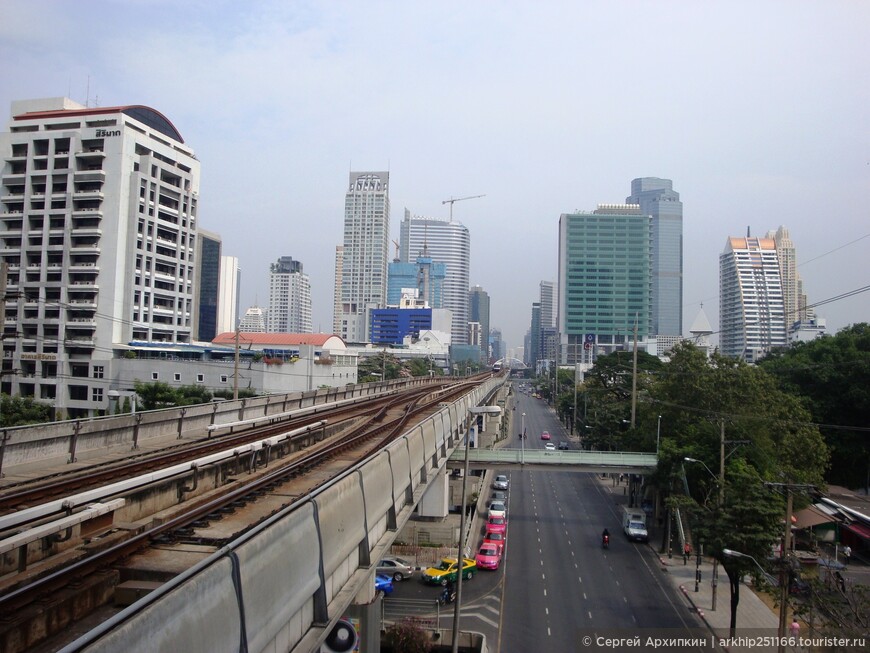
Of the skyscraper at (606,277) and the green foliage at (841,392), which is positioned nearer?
the green foliage at (841,392)

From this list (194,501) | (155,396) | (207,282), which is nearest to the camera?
(194,501)

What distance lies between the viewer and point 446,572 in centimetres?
2827

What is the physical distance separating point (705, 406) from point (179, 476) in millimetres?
34987

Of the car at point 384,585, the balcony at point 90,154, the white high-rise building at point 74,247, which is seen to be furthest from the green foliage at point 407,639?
the balcony at point 90,154

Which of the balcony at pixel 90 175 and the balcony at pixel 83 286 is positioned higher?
the balcony at pixel 90 175

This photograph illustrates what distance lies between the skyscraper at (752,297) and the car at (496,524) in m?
160

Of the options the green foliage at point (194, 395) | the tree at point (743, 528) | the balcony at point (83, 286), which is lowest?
the tree at point (743, 528)

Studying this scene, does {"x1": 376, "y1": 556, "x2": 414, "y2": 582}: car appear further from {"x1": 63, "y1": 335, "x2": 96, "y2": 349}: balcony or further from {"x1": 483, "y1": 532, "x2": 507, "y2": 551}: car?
{"x1": 63, "y1": 335, "x2": 96, "y2": 349}: balcony

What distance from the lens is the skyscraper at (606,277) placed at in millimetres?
180875

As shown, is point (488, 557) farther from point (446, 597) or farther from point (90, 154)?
point (90, 154)

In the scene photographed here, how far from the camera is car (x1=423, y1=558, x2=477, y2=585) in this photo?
2803 cm

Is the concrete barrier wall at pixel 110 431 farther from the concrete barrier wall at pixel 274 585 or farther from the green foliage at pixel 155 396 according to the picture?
the green foliage at pixel 155 396

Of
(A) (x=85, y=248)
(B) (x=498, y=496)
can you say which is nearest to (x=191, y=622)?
(B) (x=498, y=496)

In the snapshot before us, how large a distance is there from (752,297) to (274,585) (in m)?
200
